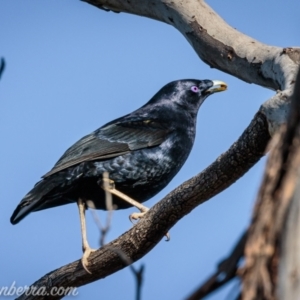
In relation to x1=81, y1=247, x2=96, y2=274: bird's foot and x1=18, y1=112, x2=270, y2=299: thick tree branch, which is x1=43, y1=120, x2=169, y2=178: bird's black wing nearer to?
x1=81, y1=247, x2=96, y2=274: bird's foot

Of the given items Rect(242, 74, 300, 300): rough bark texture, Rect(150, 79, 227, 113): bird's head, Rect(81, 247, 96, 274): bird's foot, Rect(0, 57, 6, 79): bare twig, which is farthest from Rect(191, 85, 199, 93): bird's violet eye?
Rect(242, 74, 300, 300): rough bark texture

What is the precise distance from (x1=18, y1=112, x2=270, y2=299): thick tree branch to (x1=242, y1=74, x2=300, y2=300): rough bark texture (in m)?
2.42

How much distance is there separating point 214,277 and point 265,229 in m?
0.19

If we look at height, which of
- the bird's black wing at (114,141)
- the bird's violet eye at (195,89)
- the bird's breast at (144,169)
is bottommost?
the bird's breast at (144,169)

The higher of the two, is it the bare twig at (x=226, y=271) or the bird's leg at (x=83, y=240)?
the bird's leg at (x=83, y=240)

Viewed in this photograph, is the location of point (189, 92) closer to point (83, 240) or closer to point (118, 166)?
point (118, 166)

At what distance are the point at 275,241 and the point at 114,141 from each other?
17.3 feet

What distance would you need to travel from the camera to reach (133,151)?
7.23 m

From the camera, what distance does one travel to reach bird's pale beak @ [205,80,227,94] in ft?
27.1

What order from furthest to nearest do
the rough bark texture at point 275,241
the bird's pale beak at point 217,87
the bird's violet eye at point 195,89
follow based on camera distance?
the bird's violet eye at point 195,89, the bird's pale beak at point 217,87, the rough bark texture at point 275,241

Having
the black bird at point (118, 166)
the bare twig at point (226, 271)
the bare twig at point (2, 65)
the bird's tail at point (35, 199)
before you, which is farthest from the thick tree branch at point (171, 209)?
the bare twig at point (226, 271)

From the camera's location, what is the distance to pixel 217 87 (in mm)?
8320

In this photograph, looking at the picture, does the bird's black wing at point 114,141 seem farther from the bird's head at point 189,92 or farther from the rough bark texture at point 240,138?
the rough bark texture at point 240,138

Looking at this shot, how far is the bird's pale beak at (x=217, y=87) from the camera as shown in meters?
8.26
